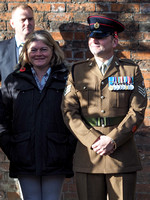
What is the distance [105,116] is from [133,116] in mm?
209

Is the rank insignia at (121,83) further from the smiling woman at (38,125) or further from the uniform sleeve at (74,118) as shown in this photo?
the smiling woman at (38,125)

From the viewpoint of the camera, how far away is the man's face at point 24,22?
4027 mm

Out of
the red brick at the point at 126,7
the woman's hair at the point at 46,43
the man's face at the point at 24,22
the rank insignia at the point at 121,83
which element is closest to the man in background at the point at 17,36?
the man's face at the point at 24,22

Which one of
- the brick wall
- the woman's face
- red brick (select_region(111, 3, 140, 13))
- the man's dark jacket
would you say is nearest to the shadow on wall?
the brick wall

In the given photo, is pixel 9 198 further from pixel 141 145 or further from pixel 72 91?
pixel 72 91

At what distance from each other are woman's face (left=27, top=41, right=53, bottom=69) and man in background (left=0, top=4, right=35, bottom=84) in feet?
1.97

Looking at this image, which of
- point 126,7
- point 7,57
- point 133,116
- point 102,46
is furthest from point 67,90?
point 126,7

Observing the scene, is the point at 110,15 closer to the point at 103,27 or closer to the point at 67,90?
the point at 103,27

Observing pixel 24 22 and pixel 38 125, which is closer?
pixel 38 125

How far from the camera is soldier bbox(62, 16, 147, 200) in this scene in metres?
3.11

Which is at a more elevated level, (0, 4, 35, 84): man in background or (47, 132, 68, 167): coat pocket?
(0, 4, 35, 84): man in background

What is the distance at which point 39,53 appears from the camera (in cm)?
339

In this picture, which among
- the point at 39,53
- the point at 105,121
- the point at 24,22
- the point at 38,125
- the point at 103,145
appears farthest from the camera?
the point at 24,22

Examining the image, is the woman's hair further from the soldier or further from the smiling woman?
the soldier
